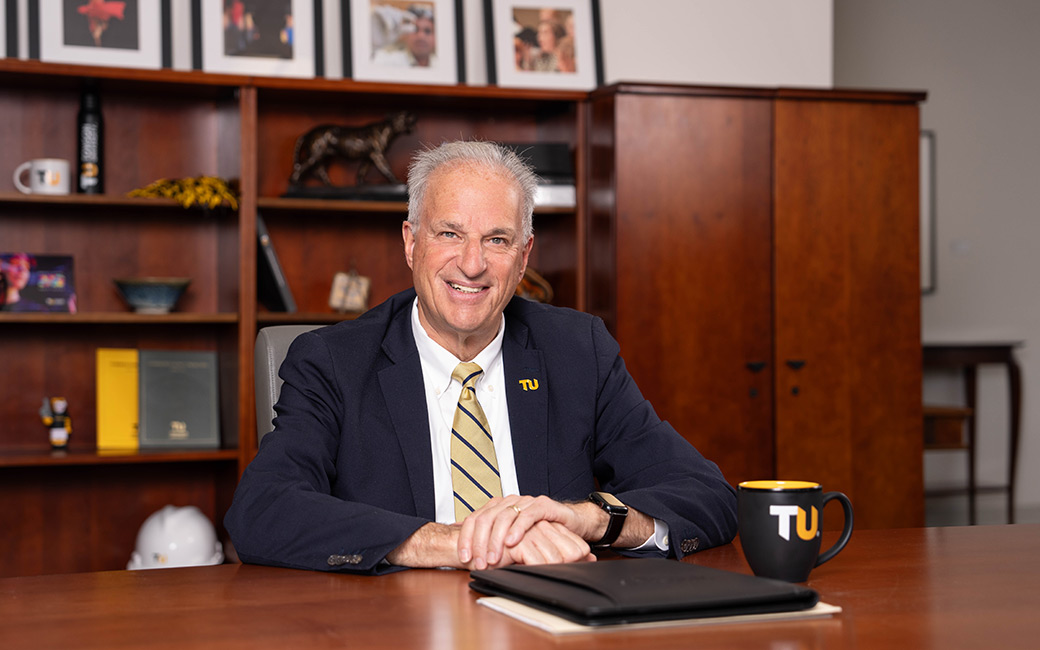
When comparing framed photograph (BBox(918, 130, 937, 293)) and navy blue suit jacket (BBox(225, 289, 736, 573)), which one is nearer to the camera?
navy blue suit jacket (BBox(225, 289, 736, 573))

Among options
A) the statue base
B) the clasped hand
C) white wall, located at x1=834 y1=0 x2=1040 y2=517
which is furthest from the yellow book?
white wall, located at x1=834 y1=0 x2=1040 y2=517

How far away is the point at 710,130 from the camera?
3600 millimetres

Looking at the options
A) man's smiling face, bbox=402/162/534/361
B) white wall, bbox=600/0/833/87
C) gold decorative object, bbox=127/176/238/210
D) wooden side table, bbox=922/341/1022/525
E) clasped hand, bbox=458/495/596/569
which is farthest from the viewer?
wooden side table, bbox=922/341/1022/525

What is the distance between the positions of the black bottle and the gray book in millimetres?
596

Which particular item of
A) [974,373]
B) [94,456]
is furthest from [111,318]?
[974,373]

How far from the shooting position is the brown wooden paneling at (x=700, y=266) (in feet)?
11.6

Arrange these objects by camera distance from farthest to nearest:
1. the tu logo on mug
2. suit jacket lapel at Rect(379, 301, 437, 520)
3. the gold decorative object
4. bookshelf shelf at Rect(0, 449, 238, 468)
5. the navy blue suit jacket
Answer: the gold decorative object
bookshelf shelf at Rect(0, 449, 238, 468)
suit jacket lapel at Rect(379, 301, 437, 520)
the navy blue suit jacket
the tu logo on mug

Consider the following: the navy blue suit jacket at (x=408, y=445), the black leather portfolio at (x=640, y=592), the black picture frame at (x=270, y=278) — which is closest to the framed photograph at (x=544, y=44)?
the black picture frame at (x=270, y=278)

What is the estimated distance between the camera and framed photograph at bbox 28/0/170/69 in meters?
3.47

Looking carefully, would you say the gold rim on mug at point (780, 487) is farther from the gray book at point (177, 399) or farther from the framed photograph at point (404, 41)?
the framed photograph at point (404, 41)

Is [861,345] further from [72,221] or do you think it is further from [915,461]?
[72,221]

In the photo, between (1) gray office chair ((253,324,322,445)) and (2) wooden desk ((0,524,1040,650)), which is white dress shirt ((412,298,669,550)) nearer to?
(1) gray office chair ((253,324,322,445))

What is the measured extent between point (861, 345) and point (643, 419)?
214cm

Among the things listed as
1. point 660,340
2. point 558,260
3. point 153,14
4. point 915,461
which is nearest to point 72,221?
point 153,14
